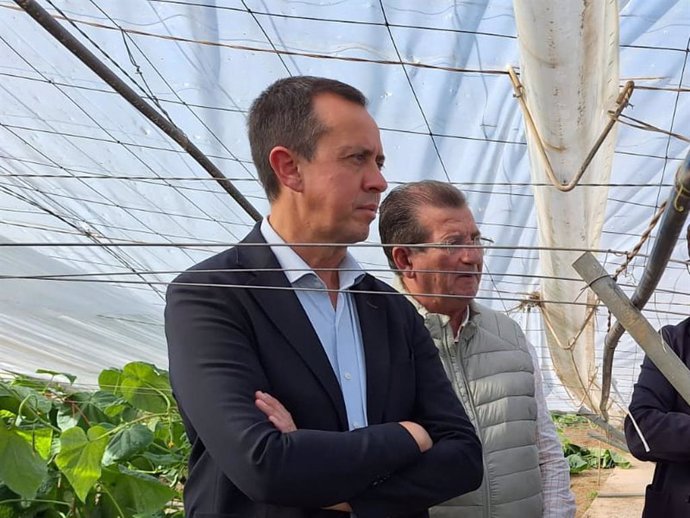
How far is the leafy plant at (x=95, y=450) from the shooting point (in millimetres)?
1784

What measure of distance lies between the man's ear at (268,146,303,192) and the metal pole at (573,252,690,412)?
0.35 m

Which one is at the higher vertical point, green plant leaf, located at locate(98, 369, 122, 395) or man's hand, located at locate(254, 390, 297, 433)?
man's hand, located at locate(254, 390, 297, 433)

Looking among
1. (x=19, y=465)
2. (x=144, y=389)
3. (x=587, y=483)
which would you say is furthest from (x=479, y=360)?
(x=587, y=483)

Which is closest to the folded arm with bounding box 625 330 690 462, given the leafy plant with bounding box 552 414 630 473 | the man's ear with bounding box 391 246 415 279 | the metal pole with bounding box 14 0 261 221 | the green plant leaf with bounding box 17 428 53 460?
the man's ear with bounding box 391 246 415 279

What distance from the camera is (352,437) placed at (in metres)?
1.02

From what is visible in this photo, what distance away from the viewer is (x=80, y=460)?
1.79m

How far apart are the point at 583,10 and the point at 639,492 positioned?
3543 millimetres

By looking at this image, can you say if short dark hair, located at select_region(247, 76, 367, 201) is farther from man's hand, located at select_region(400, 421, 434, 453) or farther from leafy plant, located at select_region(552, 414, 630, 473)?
leafy plant, located at select_region(552, 414, 630, 473)

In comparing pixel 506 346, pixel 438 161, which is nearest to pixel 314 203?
pixel 506 346

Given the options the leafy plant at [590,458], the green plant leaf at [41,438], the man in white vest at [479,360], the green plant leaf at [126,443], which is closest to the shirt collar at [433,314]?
the man in white vest at [479,360]

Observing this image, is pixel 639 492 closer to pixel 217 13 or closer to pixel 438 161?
pixel 438 161

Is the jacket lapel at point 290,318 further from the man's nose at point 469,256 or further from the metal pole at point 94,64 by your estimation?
the metal pole at point 94,64

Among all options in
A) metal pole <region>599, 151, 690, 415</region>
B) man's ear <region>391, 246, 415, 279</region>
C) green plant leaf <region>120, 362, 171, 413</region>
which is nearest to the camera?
metal pole <region>599, 151, 690, 415</region>

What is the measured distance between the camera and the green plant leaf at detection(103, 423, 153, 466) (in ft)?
6.12
